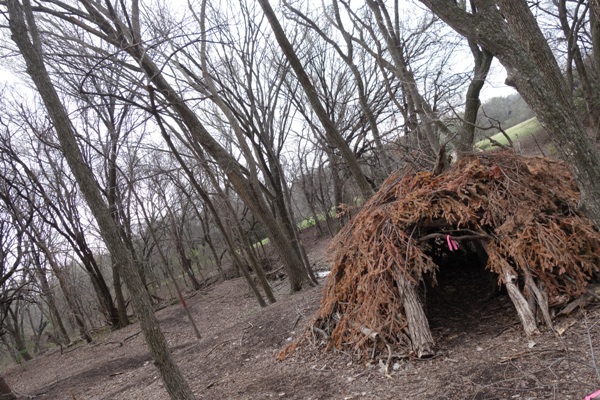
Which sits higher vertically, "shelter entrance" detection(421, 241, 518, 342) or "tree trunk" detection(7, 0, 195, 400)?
"tree trunk" detection(7, 0, 195, 400)

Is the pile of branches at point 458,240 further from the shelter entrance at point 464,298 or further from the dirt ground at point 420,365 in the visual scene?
the shelter entrance at point 464,298

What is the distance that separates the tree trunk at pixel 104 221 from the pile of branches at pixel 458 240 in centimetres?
173

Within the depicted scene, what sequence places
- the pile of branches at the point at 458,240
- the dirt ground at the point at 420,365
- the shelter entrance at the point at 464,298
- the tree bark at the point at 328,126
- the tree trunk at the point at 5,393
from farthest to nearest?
the tree trunk at the point at 5,393 → the tree bark at the point at 328,126 → the shelter entrance at the point at 464,298 → the pile of branches at the point at 458,240 → the dirt ground at the point at 420,365

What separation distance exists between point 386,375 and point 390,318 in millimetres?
574

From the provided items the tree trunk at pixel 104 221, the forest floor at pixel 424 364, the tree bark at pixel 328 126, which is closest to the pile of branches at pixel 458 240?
the forest floor at pixel 424 364

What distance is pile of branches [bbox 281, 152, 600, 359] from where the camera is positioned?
3.83 m

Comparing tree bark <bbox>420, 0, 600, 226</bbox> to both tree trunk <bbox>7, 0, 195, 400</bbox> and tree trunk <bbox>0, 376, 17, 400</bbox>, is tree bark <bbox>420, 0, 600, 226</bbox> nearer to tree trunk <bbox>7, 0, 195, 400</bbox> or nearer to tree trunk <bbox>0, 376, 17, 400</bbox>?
tree trunk <bbox>7, 0, 195, 400</bbox>

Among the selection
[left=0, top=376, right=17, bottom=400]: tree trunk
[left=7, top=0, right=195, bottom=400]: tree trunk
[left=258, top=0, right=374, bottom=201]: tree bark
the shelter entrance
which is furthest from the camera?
[left=0, top=376, right=17, bottom=400]: tree trunk

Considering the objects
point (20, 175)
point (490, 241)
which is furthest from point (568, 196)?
point (20, 175)

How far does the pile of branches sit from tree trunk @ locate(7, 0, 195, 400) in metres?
1.73

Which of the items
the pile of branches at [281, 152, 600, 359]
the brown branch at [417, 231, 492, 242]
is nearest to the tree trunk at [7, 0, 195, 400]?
the pile of branches at [281, 152, 600, 359]

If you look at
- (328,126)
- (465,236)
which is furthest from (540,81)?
(328,126)

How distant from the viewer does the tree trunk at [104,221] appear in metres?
4.14

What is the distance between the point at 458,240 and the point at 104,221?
3602mm
